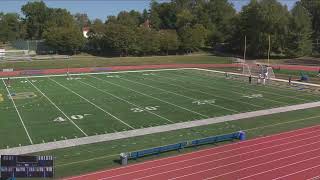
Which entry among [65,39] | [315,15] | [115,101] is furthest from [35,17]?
[115,101]

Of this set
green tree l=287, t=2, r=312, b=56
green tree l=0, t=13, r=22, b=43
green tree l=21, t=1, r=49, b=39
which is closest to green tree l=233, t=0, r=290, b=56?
green tree l=287, t=2, r=312, b=56

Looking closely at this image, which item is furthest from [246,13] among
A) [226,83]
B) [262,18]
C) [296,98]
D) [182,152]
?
[182,152]

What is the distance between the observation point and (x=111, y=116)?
28.8 meters

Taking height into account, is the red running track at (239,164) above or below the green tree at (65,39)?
below

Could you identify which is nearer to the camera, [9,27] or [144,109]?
[144,109]

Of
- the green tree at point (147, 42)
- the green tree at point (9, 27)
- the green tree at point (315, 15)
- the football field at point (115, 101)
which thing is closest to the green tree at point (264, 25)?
the green tree at point (315, 15)

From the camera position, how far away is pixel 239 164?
19016mm

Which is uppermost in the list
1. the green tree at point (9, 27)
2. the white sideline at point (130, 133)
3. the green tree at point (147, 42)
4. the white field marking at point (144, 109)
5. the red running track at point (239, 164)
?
the green tree at point (9, 27)

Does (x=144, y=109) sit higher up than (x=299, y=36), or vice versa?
(x=299, y=36)

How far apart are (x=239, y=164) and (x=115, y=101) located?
17190 millimetres

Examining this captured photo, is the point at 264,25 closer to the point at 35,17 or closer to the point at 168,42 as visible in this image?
the point at 168,42
